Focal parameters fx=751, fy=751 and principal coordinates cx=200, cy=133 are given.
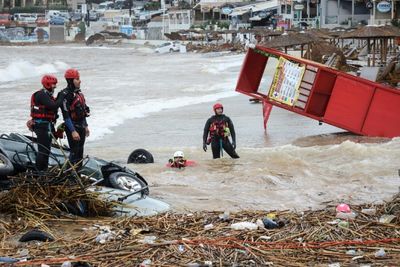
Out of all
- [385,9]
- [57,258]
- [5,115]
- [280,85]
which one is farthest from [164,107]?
[385,9]

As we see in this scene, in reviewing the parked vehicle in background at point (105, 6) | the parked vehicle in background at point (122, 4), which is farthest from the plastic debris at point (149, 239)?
the parked vehicle in background at point (105, 6)

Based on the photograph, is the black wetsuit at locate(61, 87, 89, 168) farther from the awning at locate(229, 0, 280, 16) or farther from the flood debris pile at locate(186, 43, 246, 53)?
the awning at locate(229, 0, 280, 16)

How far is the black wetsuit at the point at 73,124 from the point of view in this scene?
388 inches

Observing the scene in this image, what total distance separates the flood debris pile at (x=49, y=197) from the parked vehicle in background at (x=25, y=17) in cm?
14411

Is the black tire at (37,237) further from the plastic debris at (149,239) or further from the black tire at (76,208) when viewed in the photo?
the black tire at (76,208)

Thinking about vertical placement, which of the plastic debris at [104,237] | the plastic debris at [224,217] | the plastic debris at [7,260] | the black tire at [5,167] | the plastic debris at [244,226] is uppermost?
the black tire at [5,167]

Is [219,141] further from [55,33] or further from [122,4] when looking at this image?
[122,4]

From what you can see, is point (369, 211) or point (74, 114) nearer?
point (369, 211)

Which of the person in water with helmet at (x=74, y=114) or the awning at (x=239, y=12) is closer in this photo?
the person in water with helmet at (x=74, y=114)

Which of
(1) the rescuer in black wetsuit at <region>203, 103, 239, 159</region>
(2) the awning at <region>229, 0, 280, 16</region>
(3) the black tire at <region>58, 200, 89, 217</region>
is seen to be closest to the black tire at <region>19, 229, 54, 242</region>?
(3) the black tire at <region>58, 200, 89, 217</region>

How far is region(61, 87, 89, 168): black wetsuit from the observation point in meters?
9.87

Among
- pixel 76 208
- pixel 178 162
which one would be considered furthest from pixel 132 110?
pixel 76 208

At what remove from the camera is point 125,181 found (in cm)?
932

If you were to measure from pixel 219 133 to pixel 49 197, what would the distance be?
5989 millimetres
